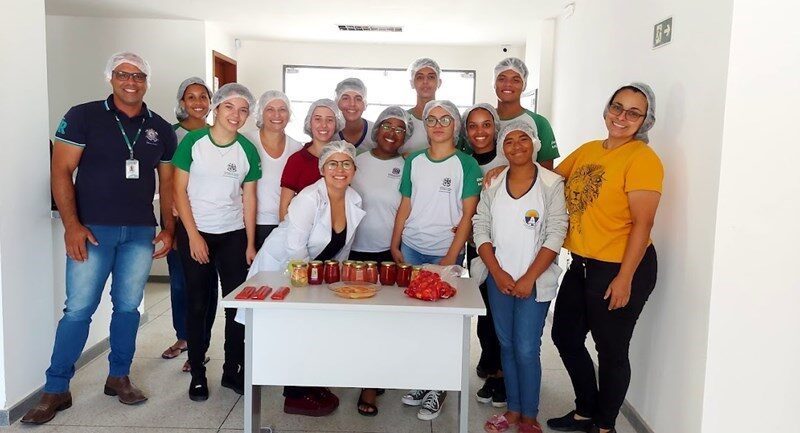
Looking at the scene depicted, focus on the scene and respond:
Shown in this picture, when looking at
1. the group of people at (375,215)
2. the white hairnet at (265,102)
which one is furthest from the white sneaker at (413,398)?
the white hairnet at (265,102)

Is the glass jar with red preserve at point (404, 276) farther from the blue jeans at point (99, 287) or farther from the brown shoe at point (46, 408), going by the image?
the brown shoe at point (46, 408)

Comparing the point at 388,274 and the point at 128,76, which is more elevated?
the point at 128,76

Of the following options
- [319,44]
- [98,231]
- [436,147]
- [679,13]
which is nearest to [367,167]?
[436,147]

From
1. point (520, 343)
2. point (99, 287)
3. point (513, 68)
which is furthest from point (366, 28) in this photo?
point (520, 343)

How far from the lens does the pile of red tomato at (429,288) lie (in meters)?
2.36

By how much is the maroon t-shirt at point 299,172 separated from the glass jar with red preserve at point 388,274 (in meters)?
0.67

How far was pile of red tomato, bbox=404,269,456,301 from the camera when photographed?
92.9 inches

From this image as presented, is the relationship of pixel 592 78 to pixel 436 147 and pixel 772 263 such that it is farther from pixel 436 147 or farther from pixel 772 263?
pixel 772 263

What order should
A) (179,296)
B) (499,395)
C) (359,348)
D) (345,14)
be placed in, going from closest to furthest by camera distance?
(359,348) < (499,395) < (179,296) < (345,14)

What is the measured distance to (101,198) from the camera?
9.52 feet

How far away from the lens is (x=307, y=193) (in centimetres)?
281

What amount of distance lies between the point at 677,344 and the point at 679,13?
4.63 feet

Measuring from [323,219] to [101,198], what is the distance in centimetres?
107

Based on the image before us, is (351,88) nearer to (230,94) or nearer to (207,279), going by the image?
(230,94)
